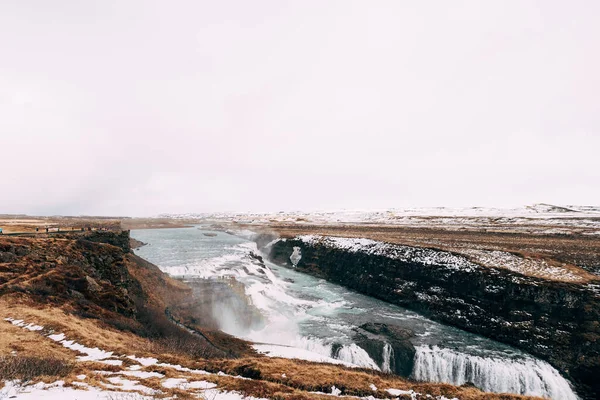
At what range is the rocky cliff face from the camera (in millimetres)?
23984

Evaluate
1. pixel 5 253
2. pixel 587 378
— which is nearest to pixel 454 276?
pixel 587 378

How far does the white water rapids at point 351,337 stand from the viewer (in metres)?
22.3

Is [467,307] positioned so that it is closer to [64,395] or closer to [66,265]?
[64,395]

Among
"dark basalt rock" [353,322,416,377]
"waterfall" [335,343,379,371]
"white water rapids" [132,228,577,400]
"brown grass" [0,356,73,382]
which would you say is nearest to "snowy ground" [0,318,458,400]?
"brown grass" [0,356,73,382]

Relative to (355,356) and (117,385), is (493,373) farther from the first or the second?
(117,385)

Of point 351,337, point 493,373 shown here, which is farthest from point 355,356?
point 493,373

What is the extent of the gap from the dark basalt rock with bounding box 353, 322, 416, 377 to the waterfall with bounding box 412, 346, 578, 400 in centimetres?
76

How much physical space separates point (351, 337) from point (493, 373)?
39.1ft

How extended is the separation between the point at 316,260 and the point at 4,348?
5233 cm

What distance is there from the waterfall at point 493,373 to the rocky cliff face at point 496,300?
1958mm

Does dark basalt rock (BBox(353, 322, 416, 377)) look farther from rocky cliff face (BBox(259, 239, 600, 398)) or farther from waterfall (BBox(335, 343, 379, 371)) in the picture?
rocky cliff face (BBox(259, 239, 600, 398))

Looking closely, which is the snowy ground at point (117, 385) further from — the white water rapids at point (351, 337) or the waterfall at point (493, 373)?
the waterfall at point (493, 373)

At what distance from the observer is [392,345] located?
25703 millimetres

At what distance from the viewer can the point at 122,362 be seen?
11680 millimetres
